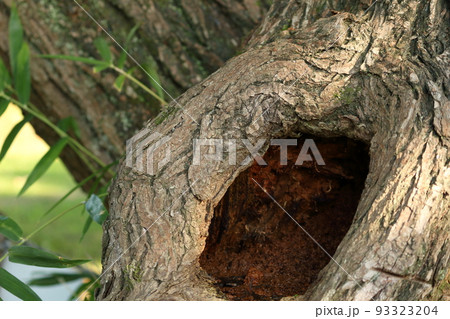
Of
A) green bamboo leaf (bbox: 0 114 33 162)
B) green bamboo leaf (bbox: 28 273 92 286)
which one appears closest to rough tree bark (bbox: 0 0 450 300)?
green bamboo leaf (bbox: 0 114 33 162)

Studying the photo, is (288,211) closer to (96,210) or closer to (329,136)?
(329,136)

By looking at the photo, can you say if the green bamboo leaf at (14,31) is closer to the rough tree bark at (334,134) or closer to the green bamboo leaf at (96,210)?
the green bamboo leaf at (96,210)

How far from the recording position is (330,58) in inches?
45.3

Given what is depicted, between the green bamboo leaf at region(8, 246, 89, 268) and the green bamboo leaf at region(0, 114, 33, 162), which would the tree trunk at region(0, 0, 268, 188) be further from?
the green bamboo leaf at region(8, 246, 89, 268)

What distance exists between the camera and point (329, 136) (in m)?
1.21

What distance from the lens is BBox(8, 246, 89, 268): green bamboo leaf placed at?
4.46 ft

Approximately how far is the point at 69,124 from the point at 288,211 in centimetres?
90

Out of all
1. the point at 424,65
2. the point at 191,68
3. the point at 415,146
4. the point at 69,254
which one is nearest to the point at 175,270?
the point at 415,146

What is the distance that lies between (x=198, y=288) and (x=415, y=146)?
1.62ft

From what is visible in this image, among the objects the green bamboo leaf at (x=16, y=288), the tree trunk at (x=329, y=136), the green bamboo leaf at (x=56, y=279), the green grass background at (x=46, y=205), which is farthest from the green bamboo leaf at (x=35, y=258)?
the green grass background at (x=46, y=205)

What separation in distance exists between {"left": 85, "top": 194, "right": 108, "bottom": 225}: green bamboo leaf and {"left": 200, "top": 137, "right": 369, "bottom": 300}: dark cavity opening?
0.32 m

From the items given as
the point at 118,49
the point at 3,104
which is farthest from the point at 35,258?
the point at 118,49

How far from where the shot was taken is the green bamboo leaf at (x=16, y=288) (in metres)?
1.31

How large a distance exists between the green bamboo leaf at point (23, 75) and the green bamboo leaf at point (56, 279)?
63cm
